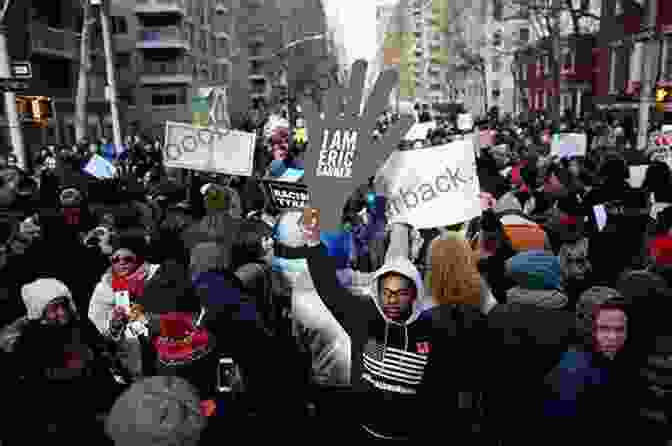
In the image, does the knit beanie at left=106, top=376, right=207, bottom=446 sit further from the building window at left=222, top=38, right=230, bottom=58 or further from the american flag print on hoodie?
the building window at left=222, top=38, right=230, bottom=58

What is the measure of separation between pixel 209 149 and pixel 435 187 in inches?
132

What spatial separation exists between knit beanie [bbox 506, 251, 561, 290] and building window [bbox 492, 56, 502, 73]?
64.0 m

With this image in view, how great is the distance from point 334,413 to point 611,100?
3181 centimetres

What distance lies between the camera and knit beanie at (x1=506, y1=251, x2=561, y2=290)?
3143 millimetres

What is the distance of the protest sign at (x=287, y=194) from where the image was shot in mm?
5609

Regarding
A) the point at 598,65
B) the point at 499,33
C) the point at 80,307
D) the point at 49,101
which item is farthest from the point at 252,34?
the point at 80,307

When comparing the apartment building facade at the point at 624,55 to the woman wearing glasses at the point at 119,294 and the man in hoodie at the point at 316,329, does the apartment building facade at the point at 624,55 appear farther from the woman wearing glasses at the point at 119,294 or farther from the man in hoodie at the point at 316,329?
the woman wearing glasses at the point at 119,294

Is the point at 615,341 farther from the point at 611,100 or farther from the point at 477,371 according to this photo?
the point at 611,100

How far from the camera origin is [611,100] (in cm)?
3128

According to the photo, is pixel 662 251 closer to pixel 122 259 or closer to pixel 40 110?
pixel 122 259

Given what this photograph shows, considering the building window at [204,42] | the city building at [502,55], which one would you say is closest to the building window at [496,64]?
the city building at [502,55]

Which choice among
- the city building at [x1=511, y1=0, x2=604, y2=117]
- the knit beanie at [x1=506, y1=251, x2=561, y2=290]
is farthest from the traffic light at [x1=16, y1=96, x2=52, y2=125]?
the city building at [x1=511, y1=0, x2=604, y2=117]

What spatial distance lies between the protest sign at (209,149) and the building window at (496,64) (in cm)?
6065

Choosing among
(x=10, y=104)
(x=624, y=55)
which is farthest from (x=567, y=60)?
(x=10, y=104)
